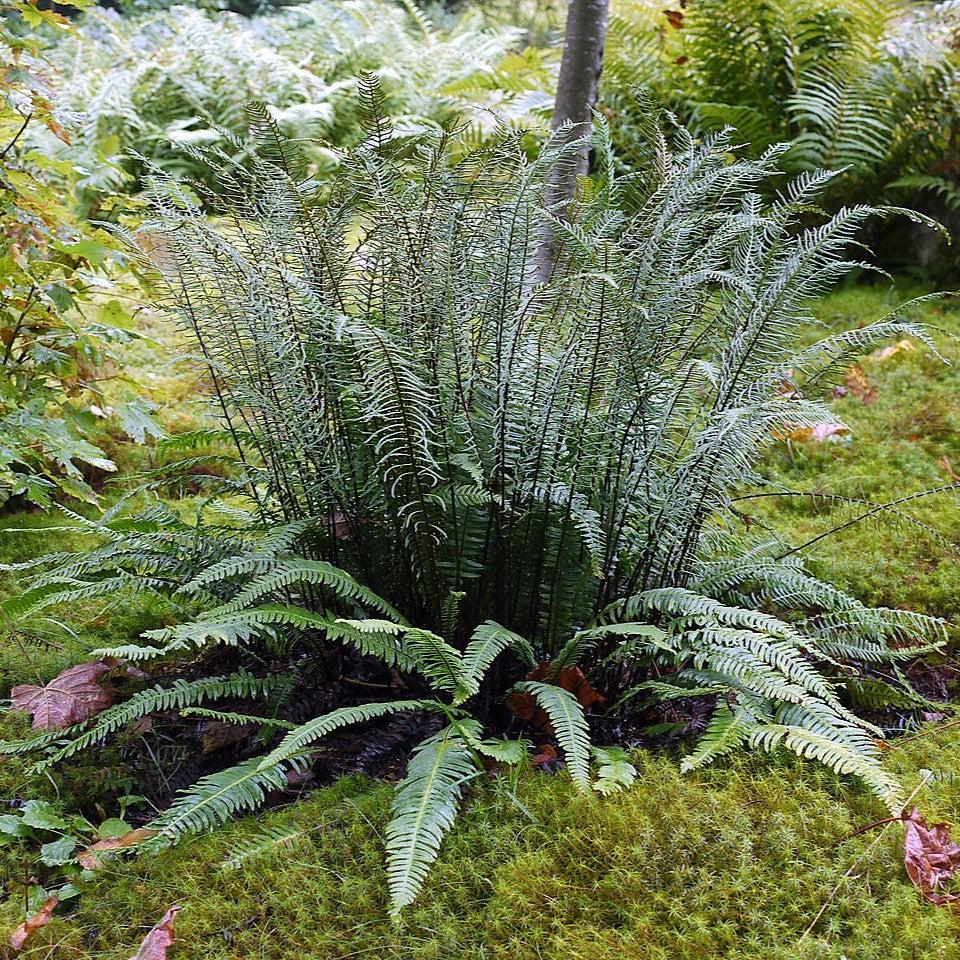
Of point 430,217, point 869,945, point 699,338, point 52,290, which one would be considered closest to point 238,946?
point 869,945

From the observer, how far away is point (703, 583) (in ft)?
8.21

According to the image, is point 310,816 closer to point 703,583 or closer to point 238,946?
point 238,946

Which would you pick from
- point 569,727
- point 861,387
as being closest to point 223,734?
point 569,727

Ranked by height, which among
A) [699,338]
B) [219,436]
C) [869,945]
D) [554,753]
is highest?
[699,338]

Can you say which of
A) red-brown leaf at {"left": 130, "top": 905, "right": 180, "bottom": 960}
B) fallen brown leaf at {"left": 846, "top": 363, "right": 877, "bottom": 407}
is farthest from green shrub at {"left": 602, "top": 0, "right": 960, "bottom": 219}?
red-brown leaf at {"left": 130, "top": 905, "right": 180, "bottom": 960}

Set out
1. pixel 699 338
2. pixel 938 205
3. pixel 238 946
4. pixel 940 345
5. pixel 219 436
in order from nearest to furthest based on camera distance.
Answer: pixel 238 946, pixel 699 338, pixel 219 436, pixel 940 345, pixel 938 205

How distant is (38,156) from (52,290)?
500 mm

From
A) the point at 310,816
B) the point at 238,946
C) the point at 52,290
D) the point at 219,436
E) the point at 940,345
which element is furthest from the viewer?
the point at 940,345

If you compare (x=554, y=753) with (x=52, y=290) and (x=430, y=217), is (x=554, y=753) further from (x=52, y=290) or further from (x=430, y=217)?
(x=52, y=290)

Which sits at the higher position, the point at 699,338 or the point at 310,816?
the point at 699,338

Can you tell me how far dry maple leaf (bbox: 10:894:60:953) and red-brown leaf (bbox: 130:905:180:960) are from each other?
0.24 meters

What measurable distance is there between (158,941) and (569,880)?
0.87 meters

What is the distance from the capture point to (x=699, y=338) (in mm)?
2475

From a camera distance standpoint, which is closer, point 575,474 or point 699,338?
point 575,474
